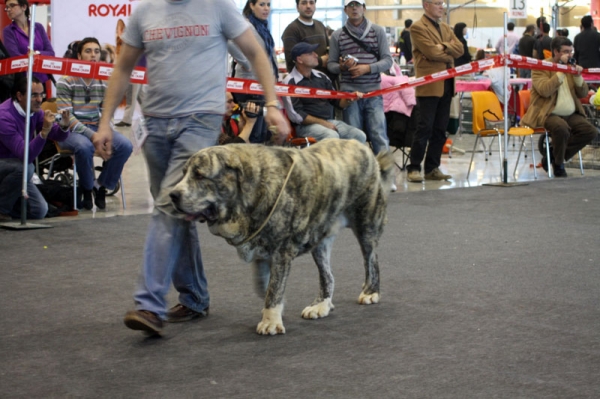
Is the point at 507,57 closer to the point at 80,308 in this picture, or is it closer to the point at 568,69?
the point at 568,69

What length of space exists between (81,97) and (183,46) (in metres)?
4.91

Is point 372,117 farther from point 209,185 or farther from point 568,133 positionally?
point 209,185

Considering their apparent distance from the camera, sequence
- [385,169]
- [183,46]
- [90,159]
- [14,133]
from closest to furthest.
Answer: [183,46] < [385,169] < [14,133] < [90,159]

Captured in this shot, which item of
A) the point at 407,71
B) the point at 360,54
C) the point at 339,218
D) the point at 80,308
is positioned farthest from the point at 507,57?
the point at 407,71

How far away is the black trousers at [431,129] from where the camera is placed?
10195mm

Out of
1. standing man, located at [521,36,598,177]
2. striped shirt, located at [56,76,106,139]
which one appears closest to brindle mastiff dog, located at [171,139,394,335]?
striped shirt, located at [56,76,106,139]

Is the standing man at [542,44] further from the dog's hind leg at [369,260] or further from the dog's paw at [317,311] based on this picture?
the dog's paw at [317,311]

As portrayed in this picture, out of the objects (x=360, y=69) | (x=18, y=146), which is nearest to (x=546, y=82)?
(x=360, y=69)

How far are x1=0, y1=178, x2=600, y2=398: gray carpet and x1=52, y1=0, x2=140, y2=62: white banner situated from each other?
5.77 meters

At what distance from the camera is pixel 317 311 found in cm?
472

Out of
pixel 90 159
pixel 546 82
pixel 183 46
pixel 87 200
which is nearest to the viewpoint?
pixel 183 46

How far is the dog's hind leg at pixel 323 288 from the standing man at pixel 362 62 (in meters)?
5.01

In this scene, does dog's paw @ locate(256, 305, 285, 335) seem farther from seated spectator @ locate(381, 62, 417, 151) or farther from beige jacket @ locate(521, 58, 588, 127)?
beige jacket @ locate(521, 58, 588, 127)

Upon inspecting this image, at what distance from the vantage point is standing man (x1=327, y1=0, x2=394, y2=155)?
32.0 ft
